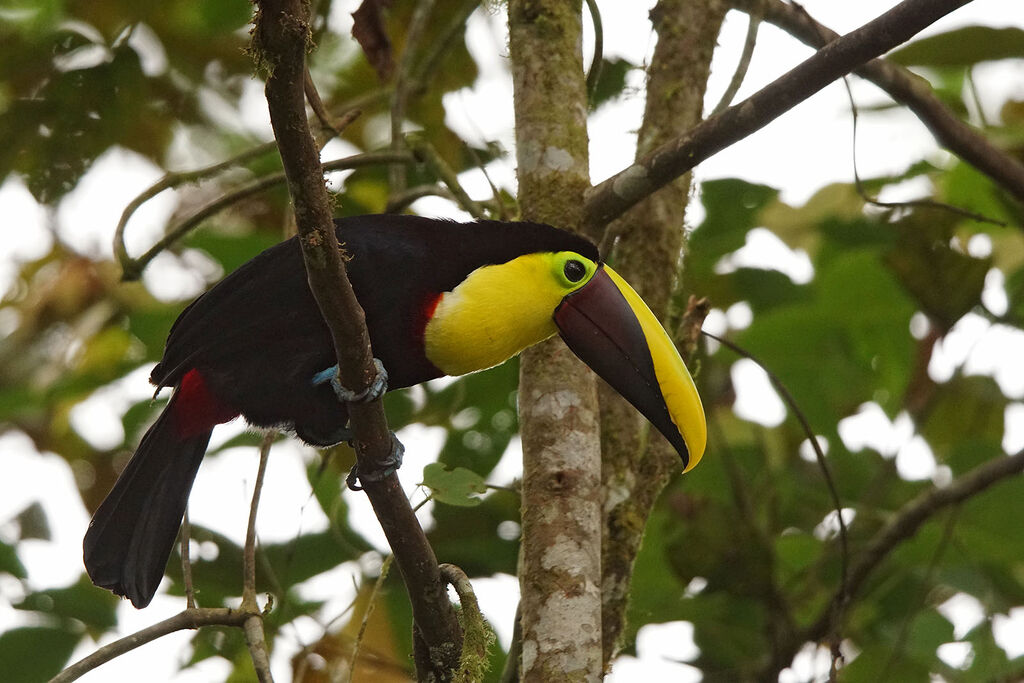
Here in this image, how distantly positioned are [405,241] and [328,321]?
72 cm

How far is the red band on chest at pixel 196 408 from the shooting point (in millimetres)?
2824

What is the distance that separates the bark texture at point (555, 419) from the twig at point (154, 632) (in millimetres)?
631

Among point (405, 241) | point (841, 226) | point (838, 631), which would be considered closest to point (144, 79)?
point (405, 241)

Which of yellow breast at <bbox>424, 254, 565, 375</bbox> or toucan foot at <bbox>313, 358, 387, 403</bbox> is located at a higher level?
yellow breast at <bbox>424, 254, 565, 375</bbox>

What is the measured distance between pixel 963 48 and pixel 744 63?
84cm

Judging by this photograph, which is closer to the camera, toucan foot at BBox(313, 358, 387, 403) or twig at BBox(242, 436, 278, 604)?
toucan foot at BBox(313, 358, 387, 403)

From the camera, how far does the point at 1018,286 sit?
145 inches

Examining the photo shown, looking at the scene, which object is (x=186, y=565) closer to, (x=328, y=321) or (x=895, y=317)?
(x=328, y=321)

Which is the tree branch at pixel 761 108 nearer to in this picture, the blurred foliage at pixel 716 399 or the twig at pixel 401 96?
the blurred foliage at pixel 716 399

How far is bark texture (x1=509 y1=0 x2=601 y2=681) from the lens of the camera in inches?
93.0

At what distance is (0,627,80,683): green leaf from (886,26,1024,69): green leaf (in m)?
2.84

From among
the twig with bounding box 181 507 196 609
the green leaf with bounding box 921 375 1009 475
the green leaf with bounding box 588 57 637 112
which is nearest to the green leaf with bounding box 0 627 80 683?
the twig with bounding box 181 507 196 609

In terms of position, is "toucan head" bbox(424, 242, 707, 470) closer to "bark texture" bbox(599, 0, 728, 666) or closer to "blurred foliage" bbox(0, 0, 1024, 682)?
"bark texture" bbox(599, 0, 728, 666)

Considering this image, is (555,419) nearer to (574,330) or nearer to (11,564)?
(574,330)
